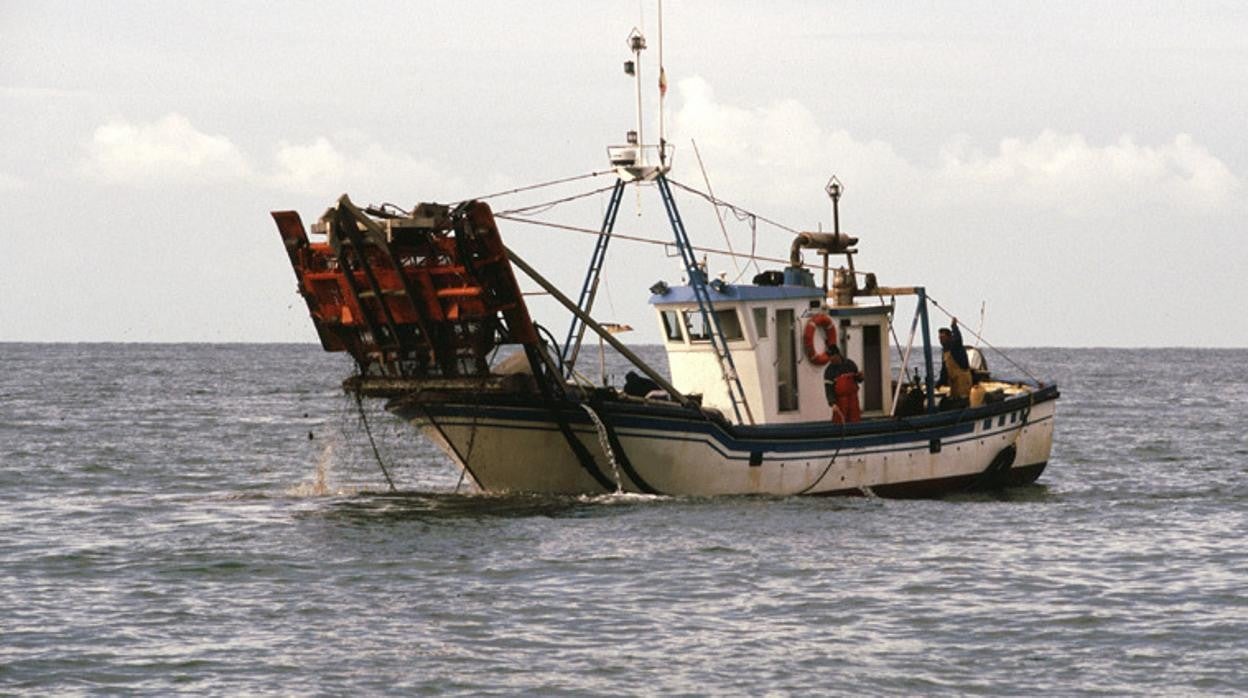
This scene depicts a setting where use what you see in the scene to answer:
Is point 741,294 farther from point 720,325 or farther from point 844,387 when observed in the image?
point 844,387

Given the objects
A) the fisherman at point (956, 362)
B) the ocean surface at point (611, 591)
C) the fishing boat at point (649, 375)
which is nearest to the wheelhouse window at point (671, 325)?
the fishing boat at point (649, 375)

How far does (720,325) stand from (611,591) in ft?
25.0

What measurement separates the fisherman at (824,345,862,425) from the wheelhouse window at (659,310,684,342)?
2.06 meters

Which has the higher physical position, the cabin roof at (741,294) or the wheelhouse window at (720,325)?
the cabin roof at (741,294)

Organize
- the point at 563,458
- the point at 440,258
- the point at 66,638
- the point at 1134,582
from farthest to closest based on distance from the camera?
the point at 563,458 → the point at 440,258 → the point at 1134,582 → the point at 66,638

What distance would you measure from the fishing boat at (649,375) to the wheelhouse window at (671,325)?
25 millimetres

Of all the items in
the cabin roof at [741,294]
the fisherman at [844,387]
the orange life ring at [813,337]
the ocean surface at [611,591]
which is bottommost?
the ocean surface at [611,591]

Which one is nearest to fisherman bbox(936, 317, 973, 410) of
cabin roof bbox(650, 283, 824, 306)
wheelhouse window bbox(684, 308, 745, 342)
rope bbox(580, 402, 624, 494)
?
cabin roof bbox(650, 283, 824, 306)

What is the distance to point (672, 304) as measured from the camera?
26141 mm

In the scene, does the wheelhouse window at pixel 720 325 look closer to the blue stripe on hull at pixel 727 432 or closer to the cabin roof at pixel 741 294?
the cabin roof at pixel 741 294

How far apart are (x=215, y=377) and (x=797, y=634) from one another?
94494 mm

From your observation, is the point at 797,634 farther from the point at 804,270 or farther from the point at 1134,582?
the point at 804,270

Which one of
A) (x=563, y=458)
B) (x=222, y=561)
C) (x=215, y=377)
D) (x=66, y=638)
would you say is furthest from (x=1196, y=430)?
(x=215, y=377)

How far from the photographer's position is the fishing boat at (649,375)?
22422 millimetres
